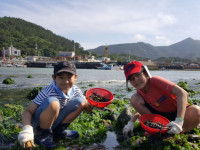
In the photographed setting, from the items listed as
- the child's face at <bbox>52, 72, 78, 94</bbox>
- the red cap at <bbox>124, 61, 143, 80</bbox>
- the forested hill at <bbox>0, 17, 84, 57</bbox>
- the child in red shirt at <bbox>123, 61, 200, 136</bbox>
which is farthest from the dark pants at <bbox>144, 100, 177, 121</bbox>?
the forested hill at <bbox>0, 17, 84, 57</bbox>

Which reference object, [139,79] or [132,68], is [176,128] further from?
[132,68]

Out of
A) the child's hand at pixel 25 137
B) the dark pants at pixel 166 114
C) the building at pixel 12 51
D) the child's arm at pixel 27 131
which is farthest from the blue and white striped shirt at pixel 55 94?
the building at pixel 12 51

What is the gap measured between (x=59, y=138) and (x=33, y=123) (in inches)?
24.6

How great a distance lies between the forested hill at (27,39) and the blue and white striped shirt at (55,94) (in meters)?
132

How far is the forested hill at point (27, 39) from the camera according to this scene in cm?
13012

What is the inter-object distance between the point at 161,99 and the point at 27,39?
5897 inches

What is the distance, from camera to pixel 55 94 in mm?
2941

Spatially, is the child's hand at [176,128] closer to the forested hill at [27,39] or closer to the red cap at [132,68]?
the red cap at [132,68]

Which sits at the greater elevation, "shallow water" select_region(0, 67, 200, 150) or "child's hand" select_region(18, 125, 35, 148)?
"child's hand" select_region(18, 125, 35, 148)

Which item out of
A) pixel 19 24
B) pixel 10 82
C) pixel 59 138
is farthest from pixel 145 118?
pixel 19 24

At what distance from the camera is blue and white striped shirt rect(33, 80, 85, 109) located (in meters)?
2.84

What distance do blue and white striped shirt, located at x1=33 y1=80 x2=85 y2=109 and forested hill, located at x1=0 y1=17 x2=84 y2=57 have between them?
433 ft

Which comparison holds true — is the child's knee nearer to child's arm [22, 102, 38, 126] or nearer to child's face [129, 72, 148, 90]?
child's arm [22, 102, 38, 126]

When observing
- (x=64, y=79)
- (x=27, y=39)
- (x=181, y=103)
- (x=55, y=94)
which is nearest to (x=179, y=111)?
(x=181, y=103)
